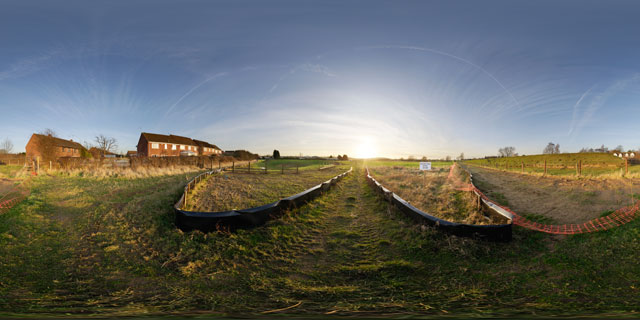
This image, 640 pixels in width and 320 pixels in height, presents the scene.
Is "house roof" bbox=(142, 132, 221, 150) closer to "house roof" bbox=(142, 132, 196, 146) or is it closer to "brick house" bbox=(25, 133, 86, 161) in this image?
"house roof" bbox=(142, 132, 196, 146)

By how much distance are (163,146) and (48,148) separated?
1995cm

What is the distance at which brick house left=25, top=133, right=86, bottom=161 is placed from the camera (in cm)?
2739

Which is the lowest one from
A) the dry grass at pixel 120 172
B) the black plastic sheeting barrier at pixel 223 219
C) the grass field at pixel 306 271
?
the grass field at pixel 306 271

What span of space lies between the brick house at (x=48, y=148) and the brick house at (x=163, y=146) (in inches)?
334

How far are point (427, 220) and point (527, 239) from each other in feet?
6.97

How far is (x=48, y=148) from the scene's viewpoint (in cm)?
2744

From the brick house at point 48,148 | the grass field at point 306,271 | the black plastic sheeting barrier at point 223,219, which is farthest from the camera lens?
the brick house at point 48,148

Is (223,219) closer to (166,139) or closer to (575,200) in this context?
(575,200)

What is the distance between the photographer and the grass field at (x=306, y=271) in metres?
2.90

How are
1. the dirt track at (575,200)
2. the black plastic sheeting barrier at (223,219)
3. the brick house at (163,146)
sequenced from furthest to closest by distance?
the brick house at (163,146) → the dirt track at (575,200) → the black plastic sheeting barrier at (223,219)

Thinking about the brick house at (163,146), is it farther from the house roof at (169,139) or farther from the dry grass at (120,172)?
the dry grass at (120,172)

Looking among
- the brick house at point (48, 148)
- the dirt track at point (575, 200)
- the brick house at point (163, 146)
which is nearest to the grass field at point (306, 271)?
the dirt track at point (575, 200)

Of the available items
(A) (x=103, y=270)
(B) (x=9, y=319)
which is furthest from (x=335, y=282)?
(A) (x=103, y=270)

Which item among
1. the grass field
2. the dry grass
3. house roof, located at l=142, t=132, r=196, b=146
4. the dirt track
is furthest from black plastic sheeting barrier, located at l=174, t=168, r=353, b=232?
house roof, located at l=142, t=132, r=196, b=146
